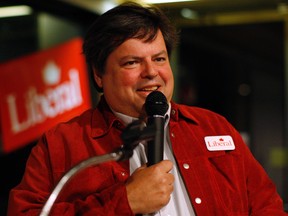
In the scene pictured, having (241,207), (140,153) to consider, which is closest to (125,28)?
(140,153)

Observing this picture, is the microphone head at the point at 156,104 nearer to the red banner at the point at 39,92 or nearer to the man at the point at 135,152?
the man at the point at 135,152

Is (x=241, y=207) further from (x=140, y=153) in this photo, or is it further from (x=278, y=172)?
(x=278, y=172)

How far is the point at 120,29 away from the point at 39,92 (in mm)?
3000

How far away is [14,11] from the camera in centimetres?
451

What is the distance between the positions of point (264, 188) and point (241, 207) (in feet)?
0.41

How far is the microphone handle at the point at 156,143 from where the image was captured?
143 cm

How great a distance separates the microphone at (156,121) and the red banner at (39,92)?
293 centimetres

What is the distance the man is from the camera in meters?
1.62

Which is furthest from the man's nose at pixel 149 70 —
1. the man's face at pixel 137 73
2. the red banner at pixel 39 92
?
the red banner at pixel 39 92

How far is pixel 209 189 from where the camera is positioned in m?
1.69

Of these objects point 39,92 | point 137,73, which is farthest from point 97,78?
point 39,92

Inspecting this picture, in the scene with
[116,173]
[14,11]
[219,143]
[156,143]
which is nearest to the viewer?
[156,143]

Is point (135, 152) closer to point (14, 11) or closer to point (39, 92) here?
point (39, 92)

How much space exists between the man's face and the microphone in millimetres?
100
